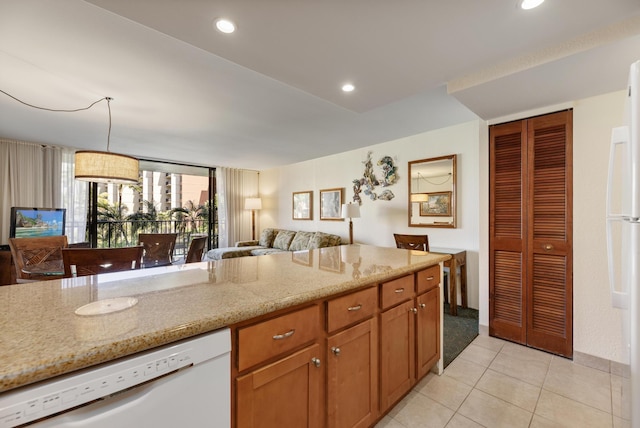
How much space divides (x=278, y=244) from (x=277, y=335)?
4.87m

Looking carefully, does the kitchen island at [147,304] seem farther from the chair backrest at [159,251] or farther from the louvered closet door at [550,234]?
the chair backrest at [159,251]

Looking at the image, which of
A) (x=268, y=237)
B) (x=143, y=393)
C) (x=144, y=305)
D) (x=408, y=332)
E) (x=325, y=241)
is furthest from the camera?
(x=268, y=237)

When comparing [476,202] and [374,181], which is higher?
[374,181]

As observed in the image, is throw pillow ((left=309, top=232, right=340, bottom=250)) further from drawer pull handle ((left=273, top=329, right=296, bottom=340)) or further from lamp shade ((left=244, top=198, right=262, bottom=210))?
drawer pull handle ((left=273, top=329, right=296, bottom=340))

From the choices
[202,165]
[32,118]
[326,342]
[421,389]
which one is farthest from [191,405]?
[202,165]

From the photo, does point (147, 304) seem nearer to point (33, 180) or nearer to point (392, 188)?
point (392, 188)

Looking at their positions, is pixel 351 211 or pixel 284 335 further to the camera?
pixel 351 211

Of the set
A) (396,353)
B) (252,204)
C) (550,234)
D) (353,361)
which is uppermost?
(252,204)

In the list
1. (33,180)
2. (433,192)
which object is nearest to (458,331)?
(433,192)

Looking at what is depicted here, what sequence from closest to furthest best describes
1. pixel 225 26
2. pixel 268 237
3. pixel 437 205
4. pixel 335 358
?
pixel 335 358, pixel 225 26, pixel 437 205, pixel 268 237

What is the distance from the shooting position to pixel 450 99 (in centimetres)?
267

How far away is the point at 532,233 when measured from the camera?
2420mm

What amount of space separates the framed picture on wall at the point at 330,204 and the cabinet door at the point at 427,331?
10.6ft

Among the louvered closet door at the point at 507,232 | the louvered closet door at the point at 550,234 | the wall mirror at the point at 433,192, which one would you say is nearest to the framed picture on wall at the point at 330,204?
the wall mirror at the point at 433,192
